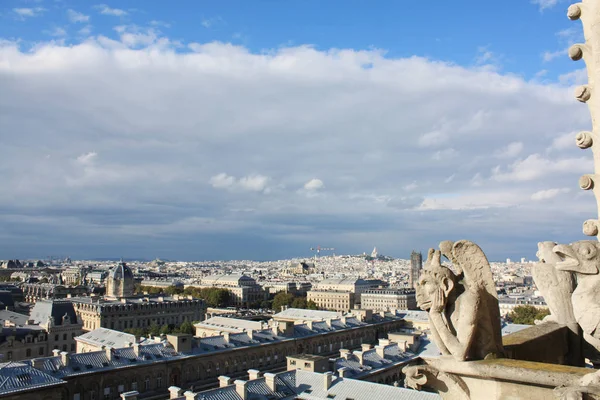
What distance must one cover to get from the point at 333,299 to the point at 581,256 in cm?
13524

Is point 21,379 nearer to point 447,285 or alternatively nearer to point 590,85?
point 447,285

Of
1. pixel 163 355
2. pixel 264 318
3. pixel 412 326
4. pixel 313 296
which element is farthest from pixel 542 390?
pixel 313 296

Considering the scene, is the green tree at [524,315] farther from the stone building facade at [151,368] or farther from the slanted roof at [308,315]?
the stone building facade at [151,368]

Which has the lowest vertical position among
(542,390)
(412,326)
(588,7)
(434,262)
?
(412,326)

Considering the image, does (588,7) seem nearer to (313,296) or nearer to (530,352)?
(530,352)

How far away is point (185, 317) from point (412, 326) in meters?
40.1

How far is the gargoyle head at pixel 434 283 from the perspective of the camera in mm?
5875

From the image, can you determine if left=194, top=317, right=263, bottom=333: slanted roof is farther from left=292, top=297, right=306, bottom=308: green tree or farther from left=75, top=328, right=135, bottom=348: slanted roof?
left=292, top=297, right=306, bottom=308: green tree

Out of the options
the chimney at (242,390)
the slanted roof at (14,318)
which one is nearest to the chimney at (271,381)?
the chimney at (242,390)

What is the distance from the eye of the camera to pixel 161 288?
151 meters

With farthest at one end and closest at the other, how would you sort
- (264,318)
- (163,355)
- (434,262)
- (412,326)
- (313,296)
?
(313,296) → (264,318) → (412,326) → (163,355) → (434,262)

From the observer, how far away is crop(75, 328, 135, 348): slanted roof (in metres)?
50.9

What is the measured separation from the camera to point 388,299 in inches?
5025

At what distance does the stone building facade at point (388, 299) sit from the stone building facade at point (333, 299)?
5094mm
